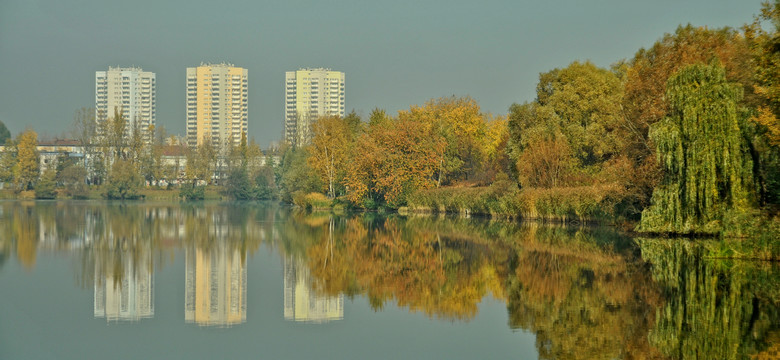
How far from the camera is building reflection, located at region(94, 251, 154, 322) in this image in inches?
551

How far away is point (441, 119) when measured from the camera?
2425 inches

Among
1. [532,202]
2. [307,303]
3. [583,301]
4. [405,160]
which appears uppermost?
[405,160]

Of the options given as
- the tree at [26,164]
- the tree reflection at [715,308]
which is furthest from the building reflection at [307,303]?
the tree at [26,164]

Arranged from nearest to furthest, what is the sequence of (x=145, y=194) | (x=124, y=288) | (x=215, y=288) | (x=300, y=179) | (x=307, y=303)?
(x=307, y=303) < (x=124, y=288) < (x=215, y=288) < (x=300, y=179) < (x=145, y=194)

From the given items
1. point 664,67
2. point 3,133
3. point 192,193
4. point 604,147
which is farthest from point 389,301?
point 3,133

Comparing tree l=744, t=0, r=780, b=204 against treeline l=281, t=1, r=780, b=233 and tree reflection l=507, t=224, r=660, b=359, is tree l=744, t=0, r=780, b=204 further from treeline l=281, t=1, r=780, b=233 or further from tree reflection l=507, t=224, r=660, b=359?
tree reflection l=507, t=224, r=660, b=359

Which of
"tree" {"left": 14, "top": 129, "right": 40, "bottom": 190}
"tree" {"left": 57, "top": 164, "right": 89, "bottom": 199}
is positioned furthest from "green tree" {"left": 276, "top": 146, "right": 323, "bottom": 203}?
"tree" {"left": 14, "top": 129, "right": 40, "bottom": 190}

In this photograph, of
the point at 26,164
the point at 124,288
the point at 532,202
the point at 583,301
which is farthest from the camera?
the point at 26,164

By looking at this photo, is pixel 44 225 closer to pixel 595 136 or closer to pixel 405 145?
pixel 405 145

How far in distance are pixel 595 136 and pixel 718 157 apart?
18.3 meters

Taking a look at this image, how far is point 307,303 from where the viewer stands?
1509cm

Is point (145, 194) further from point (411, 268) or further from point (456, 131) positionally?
point (411, 268)

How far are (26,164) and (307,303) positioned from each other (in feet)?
290

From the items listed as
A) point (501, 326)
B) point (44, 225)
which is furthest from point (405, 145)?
point (501, 326)
